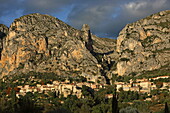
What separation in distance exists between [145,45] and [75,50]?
43737 millimetres

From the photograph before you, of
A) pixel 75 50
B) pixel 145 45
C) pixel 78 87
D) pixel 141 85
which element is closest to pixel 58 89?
pixel 78 87

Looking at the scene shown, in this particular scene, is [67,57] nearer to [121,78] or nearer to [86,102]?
[121,78]

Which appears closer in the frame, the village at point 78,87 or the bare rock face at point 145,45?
the village at point 78,87

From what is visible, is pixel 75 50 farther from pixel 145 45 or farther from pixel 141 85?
pixel 141 85

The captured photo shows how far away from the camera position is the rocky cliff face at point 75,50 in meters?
160

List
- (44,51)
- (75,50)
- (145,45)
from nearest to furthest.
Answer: (75,50) → (145,45) → (44,51)

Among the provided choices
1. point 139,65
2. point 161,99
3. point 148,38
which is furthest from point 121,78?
point 161,99

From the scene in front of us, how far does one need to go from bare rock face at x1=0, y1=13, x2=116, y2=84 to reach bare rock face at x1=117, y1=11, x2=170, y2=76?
1899 cm

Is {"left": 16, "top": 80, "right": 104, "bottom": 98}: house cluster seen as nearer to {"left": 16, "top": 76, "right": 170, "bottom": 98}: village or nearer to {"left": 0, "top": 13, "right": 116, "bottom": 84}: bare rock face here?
{"left": 16, "top": 76, "right": 170, "bottom": 98}: village

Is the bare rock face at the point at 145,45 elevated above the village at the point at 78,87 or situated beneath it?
elevated above

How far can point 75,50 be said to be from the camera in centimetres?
17000

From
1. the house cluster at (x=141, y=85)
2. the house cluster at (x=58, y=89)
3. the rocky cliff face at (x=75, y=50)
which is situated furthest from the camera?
the rocky cliff face at (x=75, y=50)

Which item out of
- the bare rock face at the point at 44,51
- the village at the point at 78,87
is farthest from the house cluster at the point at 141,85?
the bare rock face at the point at 44,51

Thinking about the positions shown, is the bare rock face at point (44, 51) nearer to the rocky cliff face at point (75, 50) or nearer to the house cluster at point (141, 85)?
the rocky cliff face at point (75, 50)
